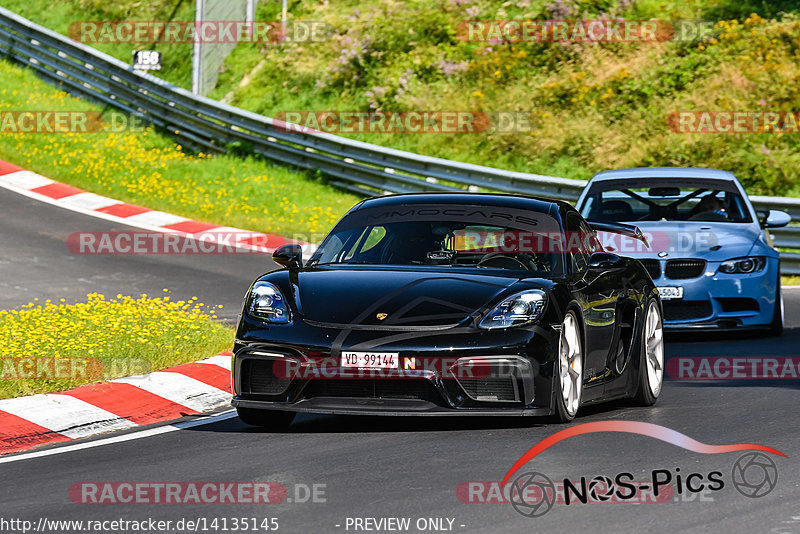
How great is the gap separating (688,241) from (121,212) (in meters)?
11.2

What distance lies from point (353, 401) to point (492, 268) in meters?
1.33

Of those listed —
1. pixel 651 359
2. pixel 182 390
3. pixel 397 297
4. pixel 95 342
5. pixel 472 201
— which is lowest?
pixel 182 390

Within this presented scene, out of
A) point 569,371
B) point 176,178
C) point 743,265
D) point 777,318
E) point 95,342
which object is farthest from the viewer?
point 176,178

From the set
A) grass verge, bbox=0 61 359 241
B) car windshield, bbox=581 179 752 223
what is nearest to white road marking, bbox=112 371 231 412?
car windshield, bbox=581 179 752 223

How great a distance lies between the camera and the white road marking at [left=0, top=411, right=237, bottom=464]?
7371 mm

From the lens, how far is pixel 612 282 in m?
9.12

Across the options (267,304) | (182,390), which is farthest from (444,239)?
(182,390)

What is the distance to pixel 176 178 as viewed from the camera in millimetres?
24906

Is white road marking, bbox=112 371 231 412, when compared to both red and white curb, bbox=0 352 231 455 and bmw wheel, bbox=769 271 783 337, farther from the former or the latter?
bmw wheel, bbox=769 271 783 337

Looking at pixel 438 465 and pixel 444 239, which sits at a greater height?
pixel 444 239

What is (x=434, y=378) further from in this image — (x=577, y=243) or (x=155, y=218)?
(x=155, y=218)

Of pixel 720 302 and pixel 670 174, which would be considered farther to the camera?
pixel 670 174

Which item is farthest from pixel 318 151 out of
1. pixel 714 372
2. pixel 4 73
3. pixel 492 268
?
pixel 492 268

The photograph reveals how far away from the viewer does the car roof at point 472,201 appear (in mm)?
9031
